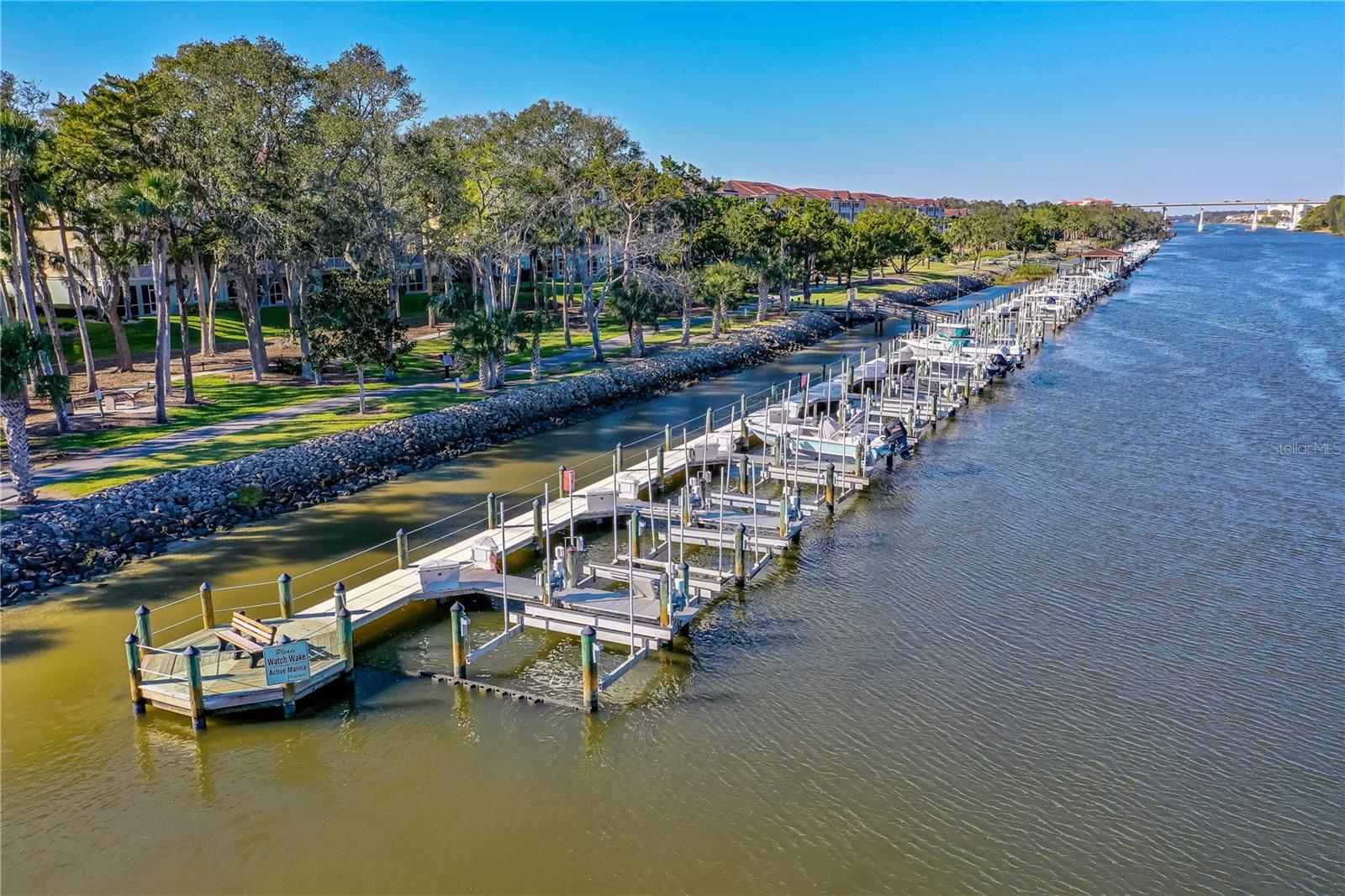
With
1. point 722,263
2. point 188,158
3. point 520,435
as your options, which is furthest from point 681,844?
point 722,263

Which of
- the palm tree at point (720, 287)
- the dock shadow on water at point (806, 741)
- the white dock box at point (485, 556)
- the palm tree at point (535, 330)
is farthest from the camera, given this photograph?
the palm tree at point (720, 287)

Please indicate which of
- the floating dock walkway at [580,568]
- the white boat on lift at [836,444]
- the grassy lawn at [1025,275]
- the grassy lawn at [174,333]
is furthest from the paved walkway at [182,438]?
the grassy lawn at [1025,275]

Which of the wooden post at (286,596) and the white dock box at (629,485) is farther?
the white dock box at (629,485)

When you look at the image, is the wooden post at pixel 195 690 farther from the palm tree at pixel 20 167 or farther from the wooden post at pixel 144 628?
the palm tree at pixel 20 167

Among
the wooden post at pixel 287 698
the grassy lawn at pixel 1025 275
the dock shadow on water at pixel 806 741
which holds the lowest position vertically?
the dock shadow on water at pixel 806 741

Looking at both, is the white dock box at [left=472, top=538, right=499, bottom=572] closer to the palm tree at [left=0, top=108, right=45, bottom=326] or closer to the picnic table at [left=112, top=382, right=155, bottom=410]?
the palm tree at [left=0, top=108, right=45, bottom=326]

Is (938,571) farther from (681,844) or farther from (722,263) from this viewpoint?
(722,263)
